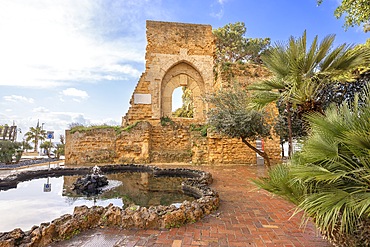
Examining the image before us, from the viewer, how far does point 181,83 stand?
15328mm

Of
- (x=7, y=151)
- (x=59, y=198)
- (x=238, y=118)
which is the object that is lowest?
(x=59, y=198)

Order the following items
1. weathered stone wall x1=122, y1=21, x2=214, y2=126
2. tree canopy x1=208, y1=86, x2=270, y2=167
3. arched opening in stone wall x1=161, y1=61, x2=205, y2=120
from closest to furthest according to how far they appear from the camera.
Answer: tree canopy x1=208, y1=86, x2=270, y2=167, weathered stone wall x1=122, y1=21, x2=214, y2=126, arched opening in stone wall x1=161, y1=61, x2=205, y2=120

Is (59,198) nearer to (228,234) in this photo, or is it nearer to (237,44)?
(228,234)

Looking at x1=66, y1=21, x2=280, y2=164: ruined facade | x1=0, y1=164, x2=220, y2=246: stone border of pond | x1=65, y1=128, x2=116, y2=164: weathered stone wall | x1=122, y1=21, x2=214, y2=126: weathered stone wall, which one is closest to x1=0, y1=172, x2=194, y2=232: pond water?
x1=0, y1=164, x2=220, y2=246: stone border of pond

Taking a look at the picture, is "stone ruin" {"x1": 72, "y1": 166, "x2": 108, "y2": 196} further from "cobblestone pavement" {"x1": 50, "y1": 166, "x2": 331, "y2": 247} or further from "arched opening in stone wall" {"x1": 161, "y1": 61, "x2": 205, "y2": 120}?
"arched opening in stone wall" {"x1": 161, "y1": 61, "x2": 205, "y2": 120}

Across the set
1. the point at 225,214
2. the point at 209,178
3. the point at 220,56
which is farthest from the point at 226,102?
the point at 220,56

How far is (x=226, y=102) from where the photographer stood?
7.73 metres

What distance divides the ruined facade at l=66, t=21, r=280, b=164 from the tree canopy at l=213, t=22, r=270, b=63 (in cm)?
609

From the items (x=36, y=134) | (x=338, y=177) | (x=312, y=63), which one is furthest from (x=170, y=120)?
(x=36, y=134)

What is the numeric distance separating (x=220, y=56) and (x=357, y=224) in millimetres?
20020

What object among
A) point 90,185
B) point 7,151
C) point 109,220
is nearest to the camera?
point 109,220

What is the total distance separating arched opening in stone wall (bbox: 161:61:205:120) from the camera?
14.9m

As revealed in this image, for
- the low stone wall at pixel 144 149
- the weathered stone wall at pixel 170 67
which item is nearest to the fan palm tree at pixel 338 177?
the low stone wall at pixel 144 149

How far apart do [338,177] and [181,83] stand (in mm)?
13858
